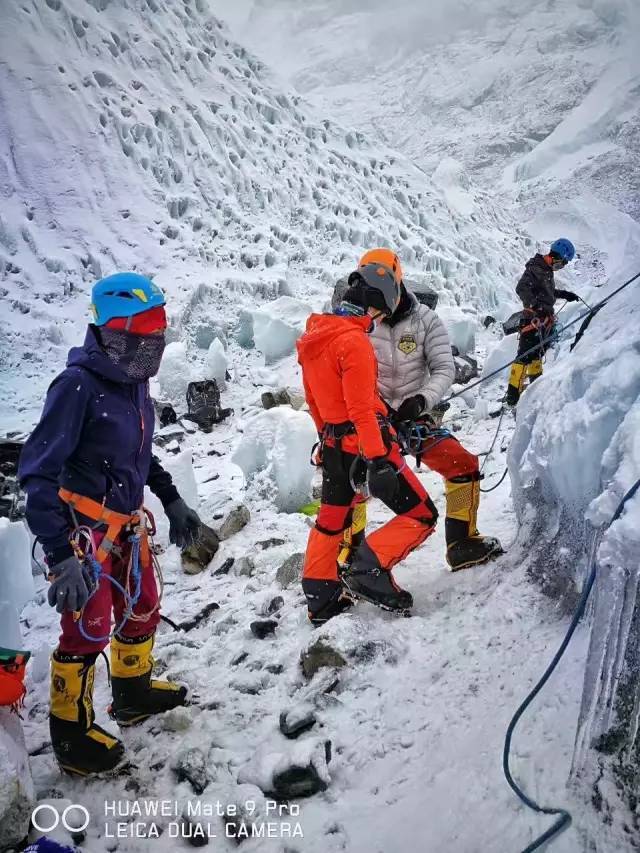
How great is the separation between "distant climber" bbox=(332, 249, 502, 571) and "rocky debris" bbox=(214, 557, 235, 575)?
162 cm

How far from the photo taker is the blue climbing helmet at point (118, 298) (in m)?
1.94

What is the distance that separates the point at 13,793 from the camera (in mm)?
1539

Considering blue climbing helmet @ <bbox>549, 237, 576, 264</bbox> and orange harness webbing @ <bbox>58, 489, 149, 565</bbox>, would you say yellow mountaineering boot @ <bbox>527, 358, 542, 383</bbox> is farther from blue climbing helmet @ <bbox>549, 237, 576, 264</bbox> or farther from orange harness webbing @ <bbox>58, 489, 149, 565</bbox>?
orange harness webbing @ <bbox>58, 489, 149, 565</bbox>

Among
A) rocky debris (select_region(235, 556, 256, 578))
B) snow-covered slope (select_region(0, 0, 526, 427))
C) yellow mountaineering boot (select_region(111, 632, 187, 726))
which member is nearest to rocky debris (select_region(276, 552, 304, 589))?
rocky debris (select_region(235, 556, 256, 578))

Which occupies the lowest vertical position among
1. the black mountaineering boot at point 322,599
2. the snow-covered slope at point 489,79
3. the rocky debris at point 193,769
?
the rocky debris at point 193,769

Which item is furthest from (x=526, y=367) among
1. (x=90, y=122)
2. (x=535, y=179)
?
(x=535, y=179)

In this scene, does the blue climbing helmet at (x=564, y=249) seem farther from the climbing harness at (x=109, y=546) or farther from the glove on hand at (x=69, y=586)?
the glove on hand at (x=69, y=586)

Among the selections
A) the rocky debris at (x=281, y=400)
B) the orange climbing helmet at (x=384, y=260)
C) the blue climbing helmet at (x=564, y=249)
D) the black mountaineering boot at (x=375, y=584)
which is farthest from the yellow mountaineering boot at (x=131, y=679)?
the blue climbing helmet at (x=564, y=249)

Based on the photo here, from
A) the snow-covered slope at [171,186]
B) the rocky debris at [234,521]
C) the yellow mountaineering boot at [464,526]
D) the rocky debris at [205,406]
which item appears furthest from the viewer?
the snow-covered slope at [171,186]

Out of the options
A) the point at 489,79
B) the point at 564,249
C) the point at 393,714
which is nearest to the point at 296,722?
the point at 393,714

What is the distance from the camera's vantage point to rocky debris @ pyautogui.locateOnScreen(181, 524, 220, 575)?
12.3ft

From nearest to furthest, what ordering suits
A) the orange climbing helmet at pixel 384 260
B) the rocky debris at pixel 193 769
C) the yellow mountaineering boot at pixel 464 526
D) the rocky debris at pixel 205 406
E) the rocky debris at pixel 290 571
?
the rocky debris at pixel 193 769 → the orange climbing helmet at pixel 384 260 → the yellow mountaineering boot at pixel 464 526 → the rocky debris at pixel 290 571 → the rocky debris at pixel 205 406

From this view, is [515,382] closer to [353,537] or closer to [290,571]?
[353,537]

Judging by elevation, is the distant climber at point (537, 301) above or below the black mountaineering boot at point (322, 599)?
above
